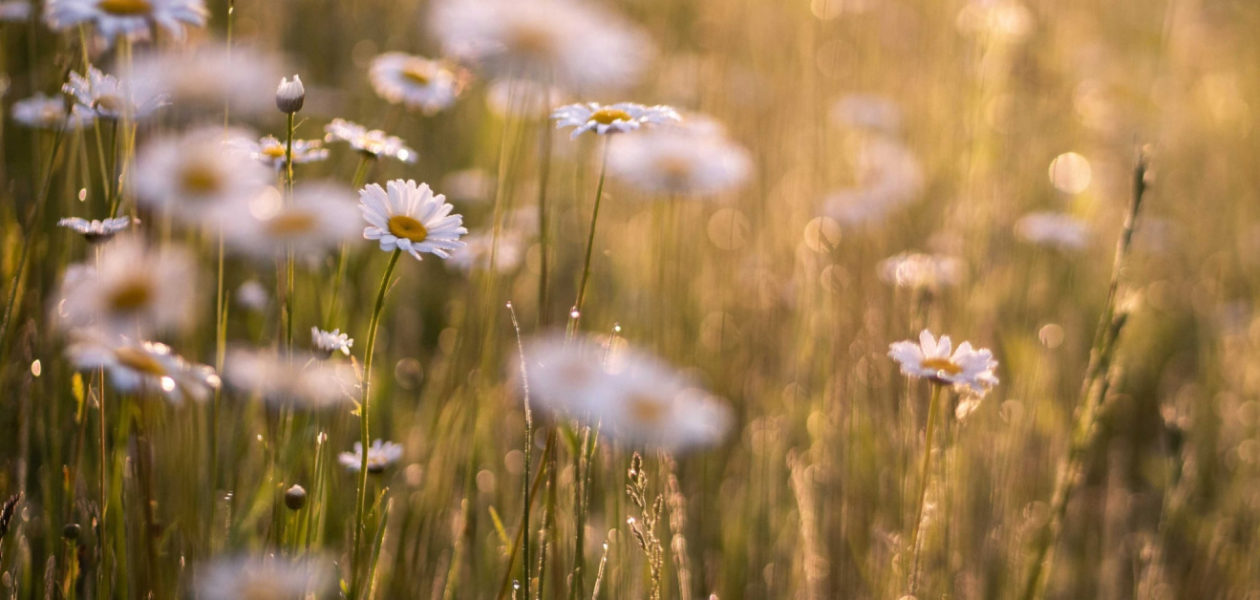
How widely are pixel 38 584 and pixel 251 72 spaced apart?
595 millimetres

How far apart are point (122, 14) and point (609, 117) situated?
46cm

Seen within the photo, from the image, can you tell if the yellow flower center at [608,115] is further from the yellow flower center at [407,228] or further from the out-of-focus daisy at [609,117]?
the yellow flower center at [407,228]

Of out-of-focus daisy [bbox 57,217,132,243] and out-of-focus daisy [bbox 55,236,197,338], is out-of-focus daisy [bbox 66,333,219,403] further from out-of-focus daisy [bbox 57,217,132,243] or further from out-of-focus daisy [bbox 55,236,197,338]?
out-of-focus daisy [bbox 57,217,132,243]

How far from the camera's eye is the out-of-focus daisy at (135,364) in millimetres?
636

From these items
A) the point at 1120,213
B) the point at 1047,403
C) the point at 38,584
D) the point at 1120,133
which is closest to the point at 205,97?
the point at 38,584

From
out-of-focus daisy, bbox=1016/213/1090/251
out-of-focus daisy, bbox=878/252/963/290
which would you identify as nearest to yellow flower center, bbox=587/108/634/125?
out-of-focus daisy, bbox=878/252/963/290

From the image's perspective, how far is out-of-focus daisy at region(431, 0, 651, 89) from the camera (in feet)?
2.16

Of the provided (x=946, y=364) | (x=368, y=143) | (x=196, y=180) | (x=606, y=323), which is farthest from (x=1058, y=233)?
(x=196, y=180)

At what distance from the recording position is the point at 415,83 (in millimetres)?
1343

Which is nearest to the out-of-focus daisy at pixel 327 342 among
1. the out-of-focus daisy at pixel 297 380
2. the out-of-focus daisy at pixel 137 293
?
the out-of-focus daisy at pixel 297 380

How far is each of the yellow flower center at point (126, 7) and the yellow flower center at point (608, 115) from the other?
16.6 inches

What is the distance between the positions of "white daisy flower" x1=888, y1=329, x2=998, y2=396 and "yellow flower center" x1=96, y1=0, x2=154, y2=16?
78cm

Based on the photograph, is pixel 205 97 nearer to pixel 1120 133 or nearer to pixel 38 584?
pixel 38 584

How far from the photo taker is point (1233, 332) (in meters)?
1.97
